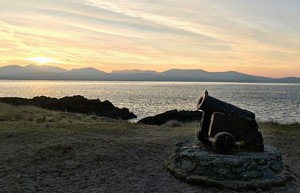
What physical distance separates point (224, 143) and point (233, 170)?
2.49 feet

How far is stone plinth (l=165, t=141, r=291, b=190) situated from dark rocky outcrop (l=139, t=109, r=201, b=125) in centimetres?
2412

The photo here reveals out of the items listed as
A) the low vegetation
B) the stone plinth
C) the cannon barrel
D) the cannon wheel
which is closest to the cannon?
the cannon barrel

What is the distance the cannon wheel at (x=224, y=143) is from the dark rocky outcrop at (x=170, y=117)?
24033mm

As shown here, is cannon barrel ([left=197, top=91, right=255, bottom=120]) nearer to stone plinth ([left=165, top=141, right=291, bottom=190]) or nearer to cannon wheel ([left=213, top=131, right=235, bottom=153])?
cannon wheel ([left=213, top=131, right=235, bottom=153])

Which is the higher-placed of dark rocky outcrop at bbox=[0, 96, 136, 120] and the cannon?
the cannon

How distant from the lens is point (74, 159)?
988cm

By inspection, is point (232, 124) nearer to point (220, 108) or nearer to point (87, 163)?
point (220, 108)

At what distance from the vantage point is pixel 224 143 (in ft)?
27.8

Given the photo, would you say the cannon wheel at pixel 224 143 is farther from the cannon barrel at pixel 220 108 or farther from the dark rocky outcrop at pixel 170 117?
the dark rocky outcrop at pixel 170 117

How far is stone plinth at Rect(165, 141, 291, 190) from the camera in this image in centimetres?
783

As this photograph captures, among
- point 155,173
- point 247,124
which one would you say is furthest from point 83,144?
point 247,124

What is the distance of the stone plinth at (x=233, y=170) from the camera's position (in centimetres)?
783

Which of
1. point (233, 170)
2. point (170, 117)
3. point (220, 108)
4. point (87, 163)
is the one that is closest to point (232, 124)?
point (220, 108)

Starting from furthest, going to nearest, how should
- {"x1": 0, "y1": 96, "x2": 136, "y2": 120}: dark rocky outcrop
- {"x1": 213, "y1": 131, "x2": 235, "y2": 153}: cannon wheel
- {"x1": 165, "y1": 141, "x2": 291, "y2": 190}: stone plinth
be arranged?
{"x1": 0, "y1": 96, "x2": 136, "y2": 120}: dark rocky outcrop < {"x1": 213, "y1": 131, "x2": 235, "y2": 153}: cannon wheel < {"x1": 165, "y1": 141, "x2": 291, "y2": 190}: stone plinth
